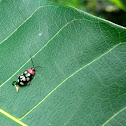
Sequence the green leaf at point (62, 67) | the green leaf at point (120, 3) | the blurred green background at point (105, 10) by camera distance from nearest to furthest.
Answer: the green leaf at point (62, 67)
the green leaf at point (120, 3)
the blurred green background at point (105, 10)

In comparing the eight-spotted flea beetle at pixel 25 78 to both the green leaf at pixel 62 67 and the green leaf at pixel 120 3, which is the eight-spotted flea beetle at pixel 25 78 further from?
the green leaf at pixel 120 3

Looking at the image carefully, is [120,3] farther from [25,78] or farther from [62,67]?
[25,78]

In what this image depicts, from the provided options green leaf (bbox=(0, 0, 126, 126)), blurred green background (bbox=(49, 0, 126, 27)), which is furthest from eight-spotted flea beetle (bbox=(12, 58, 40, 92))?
blurred green background (bbox=(49, 0, 126, 27))

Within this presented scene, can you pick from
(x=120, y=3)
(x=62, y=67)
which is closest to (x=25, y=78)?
(x=62, y=67)

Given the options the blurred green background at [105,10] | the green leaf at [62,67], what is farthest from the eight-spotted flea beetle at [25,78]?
the blurred green background at [105,10]

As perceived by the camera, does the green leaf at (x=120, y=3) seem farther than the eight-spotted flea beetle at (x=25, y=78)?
Yes

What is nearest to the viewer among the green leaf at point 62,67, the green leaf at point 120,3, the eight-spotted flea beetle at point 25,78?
the green leaf at point 62,67
